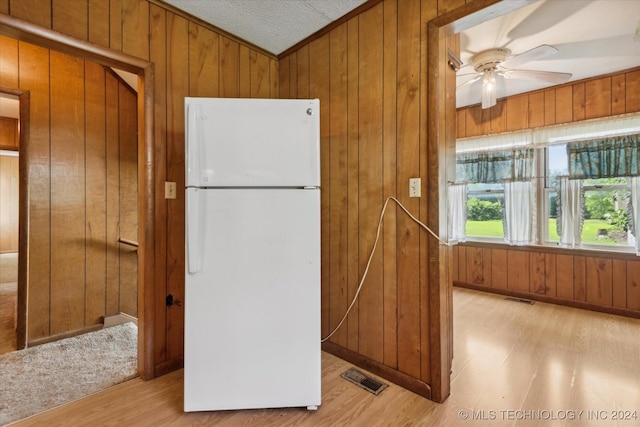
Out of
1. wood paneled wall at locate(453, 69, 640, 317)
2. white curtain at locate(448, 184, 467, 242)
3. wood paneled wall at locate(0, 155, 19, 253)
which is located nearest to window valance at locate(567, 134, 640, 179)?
wood paneled wall at locate(453, 69, 640, 317)

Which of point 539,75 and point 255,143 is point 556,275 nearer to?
point 539,75

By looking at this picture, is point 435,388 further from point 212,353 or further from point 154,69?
point 154,69

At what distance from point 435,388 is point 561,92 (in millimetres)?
3744

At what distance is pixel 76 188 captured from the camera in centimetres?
264

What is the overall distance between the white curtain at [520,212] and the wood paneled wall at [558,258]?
6.8 inches

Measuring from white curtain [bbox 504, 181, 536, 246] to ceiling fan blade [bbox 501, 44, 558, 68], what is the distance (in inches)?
66.2

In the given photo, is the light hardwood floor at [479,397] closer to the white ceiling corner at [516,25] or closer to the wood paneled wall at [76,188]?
the wood paneled wall at [76,188]

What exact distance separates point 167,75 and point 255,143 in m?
1.01

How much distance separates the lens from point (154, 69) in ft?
6.41

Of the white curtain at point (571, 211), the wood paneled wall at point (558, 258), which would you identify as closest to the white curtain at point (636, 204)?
the wood paneled wall at point (558, 258)

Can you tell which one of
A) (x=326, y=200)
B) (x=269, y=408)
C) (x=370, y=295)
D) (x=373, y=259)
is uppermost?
(x=326, y=200)

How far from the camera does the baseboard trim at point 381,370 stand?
1.76 m

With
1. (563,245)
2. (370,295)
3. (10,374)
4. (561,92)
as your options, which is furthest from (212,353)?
(561,92)

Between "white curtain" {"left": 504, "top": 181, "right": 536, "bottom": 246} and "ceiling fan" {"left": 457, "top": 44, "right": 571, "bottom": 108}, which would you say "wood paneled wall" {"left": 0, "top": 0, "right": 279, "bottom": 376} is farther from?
"white curtain" {"left": 504, "top": 181, "right": 536, "bottom": 246}
